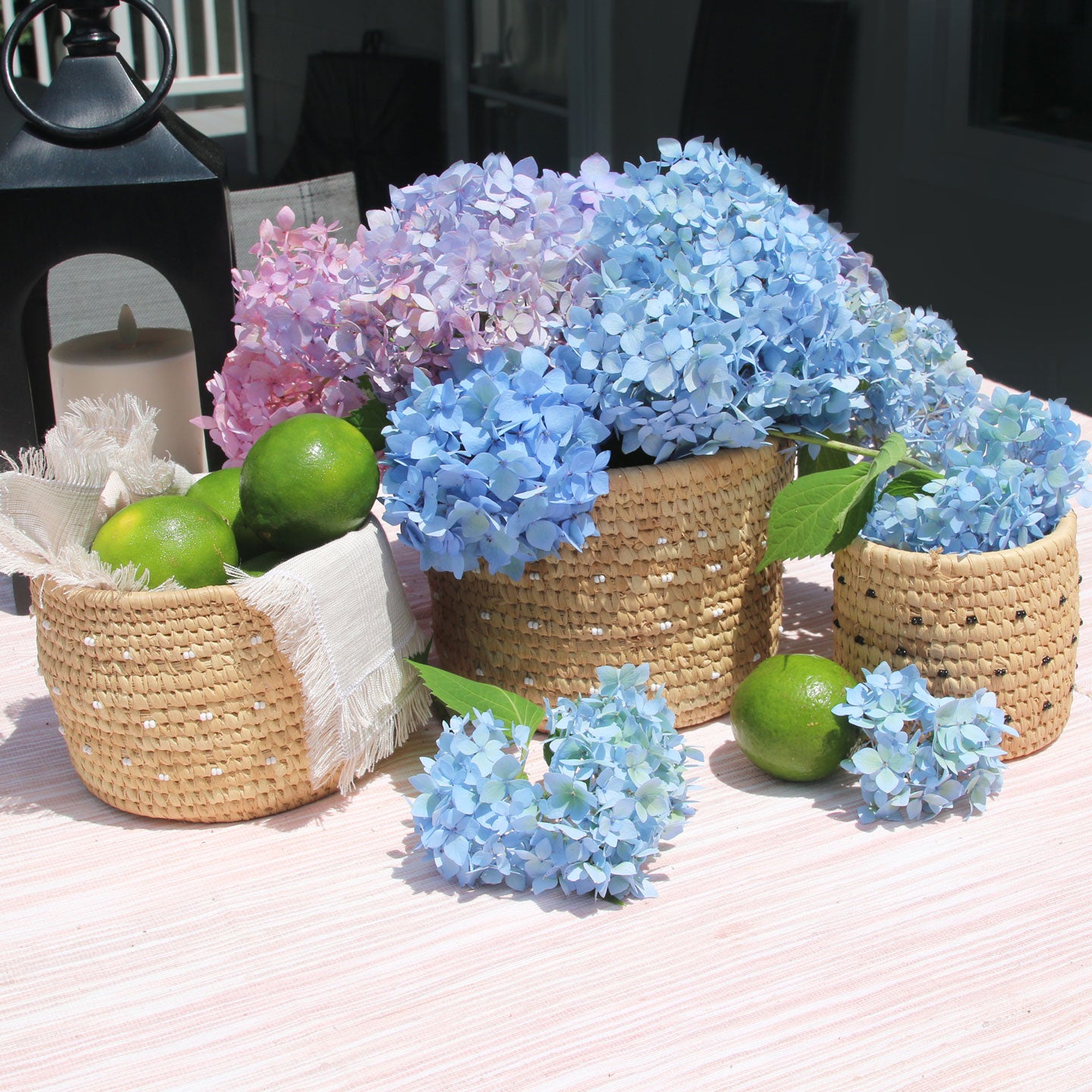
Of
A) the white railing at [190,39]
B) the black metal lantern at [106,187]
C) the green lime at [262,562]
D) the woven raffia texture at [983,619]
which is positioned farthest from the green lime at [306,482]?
the white railing at [190,39]

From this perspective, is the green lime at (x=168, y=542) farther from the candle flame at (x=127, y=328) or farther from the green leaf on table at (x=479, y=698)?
the candle flame at (x=127, y=328)

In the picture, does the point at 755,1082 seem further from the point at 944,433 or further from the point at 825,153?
the point at 825,153

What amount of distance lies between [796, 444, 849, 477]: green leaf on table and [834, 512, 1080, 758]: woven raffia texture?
87mm

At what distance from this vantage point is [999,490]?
0.85 meters

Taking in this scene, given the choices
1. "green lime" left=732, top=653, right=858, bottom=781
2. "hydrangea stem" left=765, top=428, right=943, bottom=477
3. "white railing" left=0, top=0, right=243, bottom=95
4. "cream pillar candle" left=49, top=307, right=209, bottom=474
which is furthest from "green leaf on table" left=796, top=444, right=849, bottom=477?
"white railing" left=0, top=0, right=243, bottom=95

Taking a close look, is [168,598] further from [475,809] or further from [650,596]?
[650,596]

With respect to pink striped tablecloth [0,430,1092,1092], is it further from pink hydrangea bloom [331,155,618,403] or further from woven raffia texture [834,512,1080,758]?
pink hydrangea bloom [331,155,618,403]

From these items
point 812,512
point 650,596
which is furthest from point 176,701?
point 812,512

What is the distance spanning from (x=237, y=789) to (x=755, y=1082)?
0.39m

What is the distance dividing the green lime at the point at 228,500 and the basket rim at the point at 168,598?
0.31 ft

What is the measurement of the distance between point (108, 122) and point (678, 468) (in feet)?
1.84

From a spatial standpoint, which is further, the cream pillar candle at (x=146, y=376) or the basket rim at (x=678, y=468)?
the cream pillar candle at (x=146, y=376)

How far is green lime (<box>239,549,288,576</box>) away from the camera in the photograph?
32.9 inches

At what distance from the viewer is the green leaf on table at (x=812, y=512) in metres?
0.85
